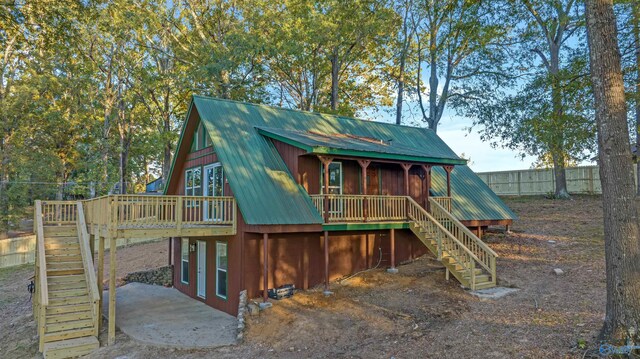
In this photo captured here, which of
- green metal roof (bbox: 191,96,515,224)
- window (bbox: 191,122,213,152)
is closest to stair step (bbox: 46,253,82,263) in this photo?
window (bbox: 191,122,213,152)

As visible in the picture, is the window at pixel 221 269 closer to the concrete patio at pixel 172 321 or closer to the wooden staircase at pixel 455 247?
the concrete patio at pixel 172 321

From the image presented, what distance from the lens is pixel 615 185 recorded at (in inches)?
259

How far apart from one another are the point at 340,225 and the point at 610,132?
7481 millimetres

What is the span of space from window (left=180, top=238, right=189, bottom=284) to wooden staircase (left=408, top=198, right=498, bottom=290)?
29.0ft

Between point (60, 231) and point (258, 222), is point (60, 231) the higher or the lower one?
the lower one

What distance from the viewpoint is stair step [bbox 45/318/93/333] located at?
Answer: 10.4m

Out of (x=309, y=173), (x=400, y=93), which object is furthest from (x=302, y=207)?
(x=400, y=93)

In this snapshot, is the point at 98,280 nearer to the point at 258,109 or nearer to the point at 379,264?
the point at 258,109

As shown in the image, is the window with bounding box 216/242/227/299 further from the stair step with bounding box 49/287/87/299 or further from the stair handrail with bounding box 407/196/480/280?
the stair handrail with bounding box 407/196/480/280

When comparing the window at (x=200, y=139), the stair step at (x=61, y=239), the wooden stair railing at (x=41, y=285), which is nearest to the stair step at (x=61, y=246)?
the stair step at (x=61, y=239)

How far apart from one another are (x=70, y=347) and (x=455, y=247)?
11.2m

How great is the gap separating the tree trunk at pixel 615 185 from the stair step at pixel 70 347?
443 inches

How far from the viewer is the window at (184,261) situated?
1584 centimetres

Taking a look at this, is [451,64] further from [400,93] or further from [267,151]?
[267,151]
